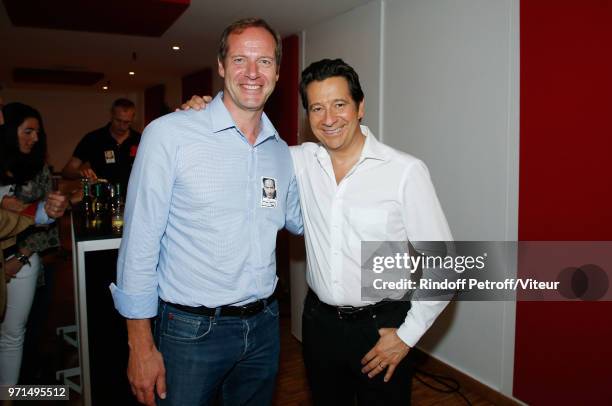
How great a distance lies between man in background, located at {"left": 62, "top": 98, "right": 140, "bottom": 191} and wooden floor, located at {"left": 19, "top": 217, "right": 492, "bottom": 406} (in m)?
1.13

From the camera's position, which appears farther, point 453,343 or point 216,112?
point 453,343

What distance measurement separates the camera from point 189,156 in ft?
5.06

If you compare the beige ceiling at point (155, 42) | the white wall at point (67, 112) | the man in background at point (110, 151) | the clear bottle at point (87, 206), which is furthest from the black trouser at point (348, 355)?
the white wall at point (67, 112)

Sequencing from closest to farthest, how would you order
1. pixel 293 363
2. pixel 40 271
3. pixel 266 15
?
pixel 40 271, pixel 293 363, pixel 266 15

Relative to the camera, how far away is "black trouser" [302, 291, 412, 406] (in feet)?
5.59

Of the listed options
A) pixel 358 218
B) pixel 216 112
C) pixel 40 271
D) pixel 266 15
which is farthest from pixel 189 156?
pixel 266 15

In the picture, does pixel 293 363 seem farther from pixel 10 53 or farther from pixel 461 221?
pixel 10 53

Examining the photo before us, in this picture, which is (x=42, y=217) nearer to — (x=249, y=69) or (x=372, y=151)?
(x=249, y=69)

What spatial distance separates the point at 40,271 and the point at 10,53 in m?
5.61

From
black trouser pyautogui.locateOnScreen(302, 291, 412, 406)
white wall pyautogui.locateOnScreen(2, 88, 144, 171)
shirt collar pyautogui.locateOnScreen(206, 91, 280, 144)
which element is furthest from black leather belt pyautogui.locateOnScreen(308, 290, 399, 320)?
white wall pyautogui.locateOnScreen(2, 88, 144, 171)

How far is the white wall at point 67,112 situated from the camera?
1217 cm

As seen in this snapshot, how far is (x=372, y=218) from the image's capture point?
1704 mm

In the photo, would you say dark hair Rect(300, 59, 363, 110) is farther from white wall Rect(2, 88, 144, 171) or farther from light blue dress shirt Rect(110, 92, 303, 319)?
white wall Rect(2, 88, 144, 171)

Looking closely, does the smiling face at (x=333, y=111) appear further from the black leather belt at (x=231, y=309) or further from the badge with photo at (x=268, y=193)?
the black leather belt at (x=231, y=309)
